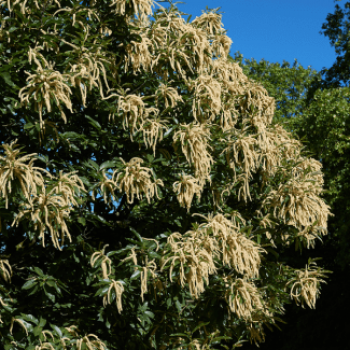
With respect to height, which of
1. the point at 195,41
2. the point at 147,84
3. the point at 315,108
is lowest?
the point at 147,84

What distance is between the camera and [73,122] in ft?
16.4

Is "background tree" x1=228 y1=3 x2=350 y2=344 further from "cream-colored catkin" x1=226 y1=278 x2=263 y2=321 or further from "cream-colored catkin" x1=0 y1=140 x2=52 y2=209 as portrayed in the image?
"cream-colored catkin" x1=0 y1=140 x2=52 y2=209

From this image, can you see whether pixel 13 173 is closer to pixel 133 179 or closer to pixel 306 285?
pixel 133 179

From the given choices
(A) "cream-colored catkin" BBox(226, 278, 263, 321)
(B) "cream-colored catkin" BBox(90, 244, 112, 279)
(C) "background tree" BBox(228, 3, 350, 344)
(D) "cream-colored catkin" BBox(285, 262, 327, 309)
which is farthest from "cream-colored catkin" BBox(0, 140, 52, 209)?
(C) "background tree" BBox(228, 3, 350, 344)

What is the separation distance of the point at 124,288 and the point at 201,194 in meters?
1.46

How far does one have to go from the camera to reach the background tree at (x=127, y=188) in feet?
13.8

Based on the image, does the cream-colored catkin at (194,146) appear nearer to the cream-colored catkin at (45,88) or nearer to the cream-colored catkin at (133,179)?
the cream-colored catkin at (133,179)

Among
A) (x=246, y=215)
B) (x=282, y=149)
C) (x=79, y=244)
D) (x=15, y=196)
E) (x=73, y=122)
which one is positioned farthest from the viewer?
(x=282, y=149)

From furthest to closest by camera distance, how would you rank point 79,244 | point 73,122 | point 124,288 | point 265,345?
point 265,345
point 73,122
point 79,244
point 124,288

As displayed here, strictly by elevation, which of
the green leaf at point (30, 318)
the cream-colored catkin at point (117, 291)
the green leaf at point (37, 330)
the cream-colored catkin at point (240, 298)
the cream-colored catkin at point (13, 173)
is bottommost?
the green leaf at point (37, 330)

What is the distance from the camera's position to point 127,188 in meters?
4.32

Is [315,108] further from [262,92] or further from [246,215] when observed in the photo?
[246,215]

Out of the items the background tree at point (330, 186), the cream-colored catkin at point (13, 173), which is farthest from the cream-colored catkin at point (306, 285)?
the background tree at point (330, 186)

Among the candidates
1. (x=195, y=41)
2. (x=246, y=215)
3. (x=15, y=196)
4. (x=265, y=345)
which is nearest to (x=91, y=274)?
(x=15, y=196)
